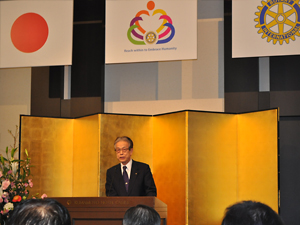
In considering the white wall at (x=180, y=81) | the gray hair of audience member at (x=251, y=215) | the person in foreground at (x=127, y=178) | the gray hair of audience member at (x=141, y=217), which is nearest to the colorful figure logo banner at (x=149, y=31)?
the white wall at (x=180, y=81)

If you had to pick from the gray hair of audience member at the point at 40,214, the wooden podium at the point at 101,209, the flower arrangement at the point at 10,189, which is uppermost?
the gray hair of audience member at the point at 40,214

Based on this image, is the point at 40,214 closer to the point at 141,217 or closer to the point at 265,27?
the point at 141,217

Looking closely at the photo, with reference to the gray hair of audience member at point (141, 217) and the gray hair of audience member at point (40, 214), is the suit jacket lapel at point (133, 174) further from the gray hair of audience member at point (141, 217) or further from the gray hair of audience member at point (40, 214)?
the gray hair of audience member at point (40, 214)

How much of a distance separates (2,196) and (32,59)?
3465 millimetres

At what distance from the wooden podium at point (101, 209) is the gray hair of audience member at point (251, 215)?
75.4 inches

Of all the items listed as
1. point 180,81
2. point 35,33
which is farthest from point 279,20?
point 35,33

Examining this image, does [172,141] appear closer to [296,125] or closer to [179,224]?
[179,224]

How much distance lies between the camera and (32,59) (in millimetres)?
5883

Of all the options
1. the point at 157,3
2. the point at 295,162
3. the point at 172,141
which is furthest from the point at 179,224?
the point at 157,3

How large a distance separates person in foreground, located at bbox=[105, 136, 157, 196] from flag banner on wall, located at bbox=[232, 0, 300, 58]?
81.4 inches

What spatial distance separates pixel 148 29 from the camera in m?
5.64

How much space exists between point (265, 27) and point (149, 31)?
1.54 meters

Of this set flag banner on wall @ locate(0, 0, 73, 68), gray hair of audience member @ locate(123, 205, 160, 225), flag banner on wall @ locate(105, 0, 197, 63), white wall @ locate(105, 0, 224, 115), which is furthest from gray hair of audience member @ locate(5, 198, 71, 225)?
white wall @ locate(105, 0, 224, 115)

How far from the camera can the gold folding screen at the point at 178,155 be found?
494 cm
